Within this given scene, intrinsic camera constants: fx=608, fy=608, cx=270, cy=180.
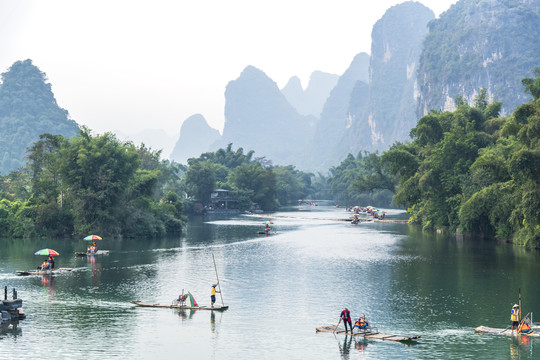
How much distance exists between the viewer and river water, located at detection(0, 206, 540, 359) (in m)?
31.7

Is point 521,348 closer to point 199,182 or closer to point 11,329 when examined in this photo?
point 11,329

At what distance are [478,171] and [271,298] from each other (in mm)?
42033

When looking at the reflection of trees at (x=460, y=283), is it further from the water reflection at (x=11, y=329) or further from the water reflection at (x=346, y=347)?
the water reflection at (x=11, y=329)

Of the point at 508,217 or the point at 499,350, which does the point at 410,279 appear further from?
the point at 508,217

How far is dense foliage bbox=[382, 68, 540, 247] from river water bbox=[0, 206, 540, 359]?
12.6ft

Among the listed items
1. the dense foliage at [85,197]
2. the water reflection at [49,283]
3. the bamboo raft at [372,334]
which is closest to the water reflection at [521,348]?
the bamboo raft at [372,334]

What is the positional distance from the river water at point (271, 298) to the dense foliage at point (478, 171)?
3.85m

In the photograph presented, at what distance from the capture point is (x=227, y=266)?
59.7 meters

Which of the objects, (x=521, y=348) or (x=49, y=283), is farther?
(x=49, y=283)

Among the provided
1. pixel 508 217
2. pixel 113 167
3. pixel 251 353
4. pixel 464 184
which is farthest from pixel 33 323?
pixel 464 184

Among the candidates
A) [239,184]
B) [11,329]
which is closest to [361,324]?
[11,329]

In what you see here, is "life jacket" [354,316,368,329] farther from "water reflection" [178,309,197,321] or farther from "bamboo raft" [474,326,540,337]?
"water reflection" [178,309,197,321]

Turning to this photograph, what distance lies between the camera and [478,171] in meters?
75.9

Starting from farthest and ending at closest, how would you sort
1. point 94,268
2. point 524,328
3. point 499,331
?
point 94,268 → point 499,331 → point 524,328
